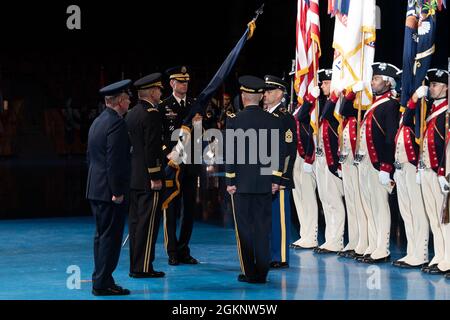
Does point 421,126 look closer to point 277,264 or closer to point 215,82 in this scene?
point 277,264

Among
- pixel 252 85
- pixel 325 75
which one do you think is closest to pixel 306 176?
pixel 325 75

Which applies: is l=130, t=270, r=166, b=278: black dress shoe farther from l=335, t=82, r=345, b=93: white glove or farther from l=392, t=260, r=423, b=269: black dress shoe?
l=335, t=82, r=345, b=93: white glove

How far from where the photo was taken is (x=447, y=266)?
7.96 meters

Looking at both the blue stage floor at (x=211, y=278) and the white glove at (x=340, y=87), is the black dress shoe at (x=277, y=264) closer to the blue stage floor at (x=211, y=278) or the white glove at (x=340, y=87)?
the blue stage floor at (x=211, y=278)

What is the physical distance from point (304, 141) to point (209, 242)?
160 cm

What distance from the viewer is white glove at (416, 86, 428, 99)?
816cm

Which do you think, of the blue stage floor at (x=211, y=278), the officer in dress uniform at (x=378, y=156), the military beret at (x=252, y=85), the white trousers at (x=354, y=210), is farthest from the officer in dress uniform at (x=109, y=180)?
the white trousers at (x=354, y=210)

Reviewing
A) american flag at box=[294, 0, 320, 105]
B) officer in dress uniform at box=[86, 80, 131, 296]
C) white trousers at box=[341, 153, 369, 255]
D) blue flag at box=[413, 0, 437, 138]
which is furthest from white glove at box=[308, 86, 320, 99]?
officer in dress uniform at box=[86, 80, 131, 296]

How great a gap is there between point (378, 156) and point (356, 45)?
1.39 m

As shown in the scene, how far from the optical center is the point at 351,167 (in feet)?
30.1

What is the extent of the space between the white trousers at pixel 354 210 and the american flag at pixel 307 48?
115 cm

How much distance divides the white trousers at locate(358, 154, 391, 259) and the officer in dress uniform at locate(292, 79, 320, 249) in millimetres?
864

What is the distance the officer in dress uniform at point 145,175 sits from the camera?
792 centimetres

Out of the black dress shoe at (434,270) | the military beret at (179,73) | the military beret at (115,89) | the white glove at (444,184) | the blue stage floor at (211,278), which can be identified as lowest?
the blue stage floor at (211,278)
